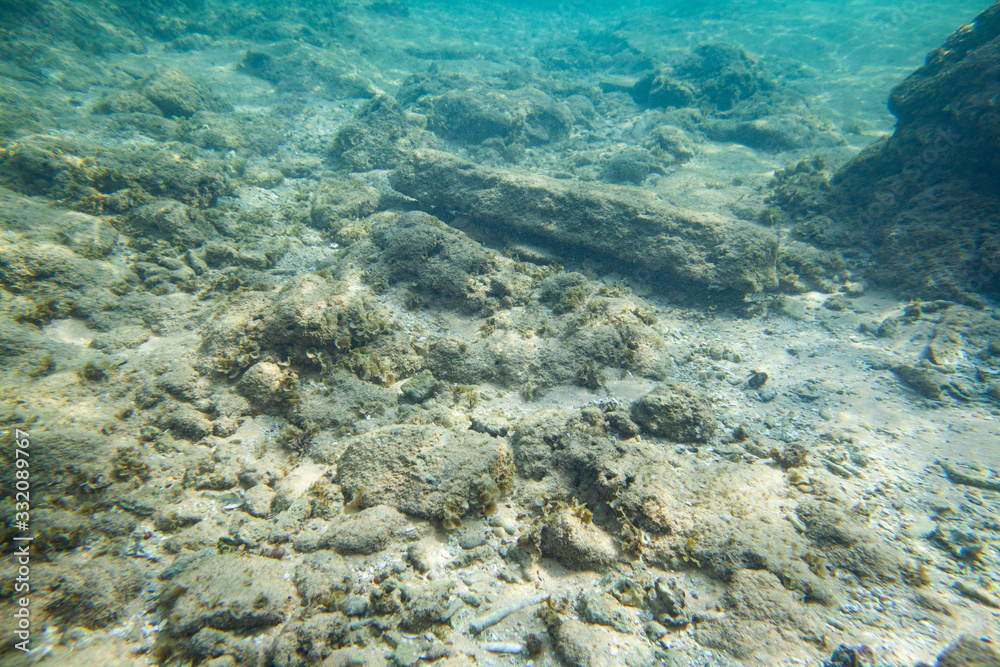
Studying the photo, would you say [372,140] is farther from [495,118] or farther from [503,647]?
[503,647]

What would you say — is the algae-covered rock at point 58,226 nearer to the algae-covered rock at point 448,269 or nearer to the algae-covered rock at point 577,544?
the algae-covered rock at point 448,269

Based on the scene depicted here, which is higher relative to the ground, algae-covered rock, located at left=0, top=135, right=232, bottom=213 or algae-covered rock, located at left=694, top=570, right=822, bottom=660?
algae-covered rock, located at left=0, top=135, right=232, bottom=213

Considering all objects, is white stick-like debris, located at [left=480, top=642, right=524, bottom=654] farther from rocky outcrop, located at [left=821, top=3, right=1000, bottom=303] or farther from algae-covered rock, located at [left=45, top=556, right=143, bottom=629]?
rocky outcrop, located at [left=821, top=3, right=1000, bottom=303]

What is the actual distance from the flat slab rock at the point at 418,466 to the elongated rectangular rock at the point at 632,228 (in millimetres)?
5057

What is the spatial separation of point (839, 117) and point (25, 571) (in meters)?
24.5

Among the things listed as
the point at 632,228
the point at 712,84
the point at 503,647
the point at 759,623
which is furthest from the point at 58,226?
the point at 712,84

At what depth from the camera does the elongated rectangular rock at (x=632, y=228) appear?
297 inches

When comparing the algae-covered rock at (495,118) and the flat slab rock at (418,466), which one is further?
the algae-covered rock at (495,118)

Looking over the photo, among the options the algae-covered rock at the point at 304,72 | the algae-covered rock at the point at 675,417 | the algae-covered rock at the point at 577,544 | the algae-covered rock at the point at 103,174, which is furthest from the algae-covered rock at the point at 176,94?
the algae-covered rock at the point at 577,544

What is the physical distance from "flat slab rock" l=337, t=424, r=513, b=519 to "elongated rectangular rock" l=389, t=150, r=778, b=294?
5057 millimetres

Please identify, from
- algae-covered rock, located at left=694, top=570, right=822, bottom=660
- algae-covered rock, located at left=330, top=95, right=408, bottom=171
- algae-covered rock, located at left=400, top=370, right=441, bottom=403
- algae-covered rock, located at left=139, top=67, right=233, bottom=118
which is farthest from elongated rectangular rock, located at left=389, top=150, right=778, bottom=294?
algae-covered rock, located at left=139, top=67, right=233, bottom=118

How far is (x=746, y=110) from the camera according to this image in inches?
621

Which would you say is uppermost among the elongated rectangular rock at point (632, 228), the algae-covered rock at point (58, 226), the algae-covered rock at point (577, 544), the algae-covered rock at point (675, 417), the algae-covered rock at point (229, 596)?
the elongated rectangular rock at point (632, 228)

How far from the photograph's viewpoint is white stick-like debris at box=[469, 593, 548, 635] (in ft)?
10.2
